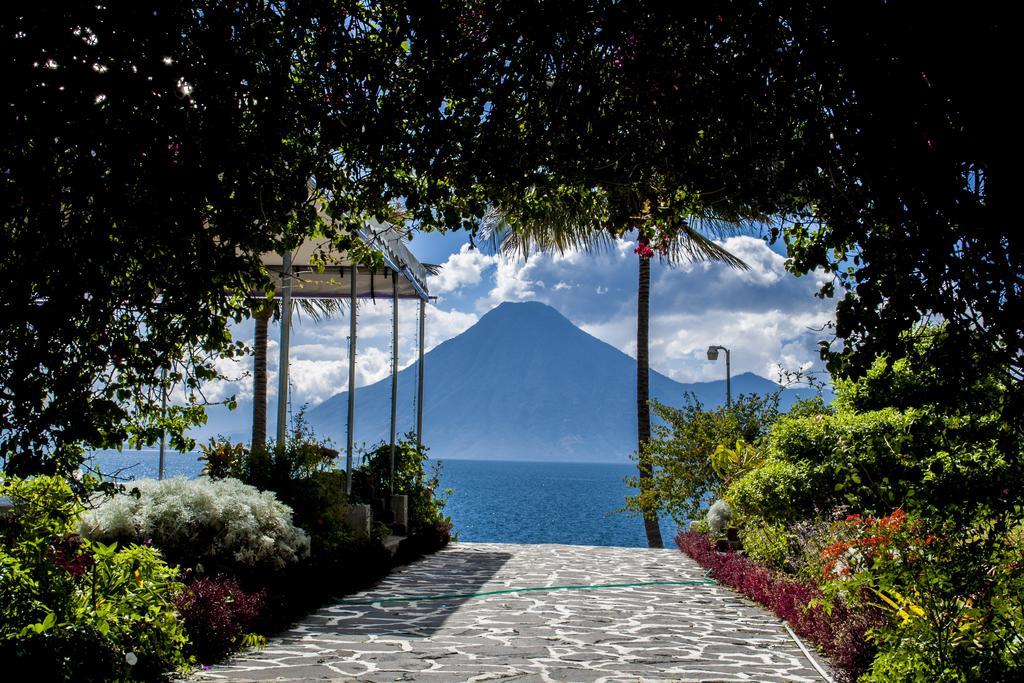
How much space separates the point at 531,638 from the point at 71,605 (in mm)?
4401

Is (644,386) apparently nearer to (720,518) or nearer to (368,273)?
(720,518)

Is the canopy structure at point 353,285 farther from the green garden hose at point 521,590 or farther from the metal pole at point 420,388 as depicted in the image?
the green garden hose at point 521,590

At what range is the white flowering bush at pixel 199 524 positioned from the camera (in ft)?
27.0

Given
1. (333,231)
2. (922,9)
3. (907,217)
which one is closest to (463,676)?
(333,231)

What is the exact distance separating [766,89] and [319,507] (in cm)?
881

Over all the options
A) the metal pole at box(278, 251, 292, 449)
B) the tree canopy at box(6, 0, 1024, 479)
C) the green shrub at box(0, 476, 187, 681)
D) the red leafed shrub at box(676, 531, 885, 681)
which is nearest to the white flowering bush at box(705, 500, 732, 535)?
the red leafed shrub at box(676, 531, 885, 681)

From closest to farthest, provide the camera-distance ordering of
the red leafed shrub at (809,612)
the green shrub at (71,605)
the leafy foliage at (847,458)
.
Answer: the green shrub at (71,605) → the red leafed shrub at (809,612) → the leafy foliage at (847,458)

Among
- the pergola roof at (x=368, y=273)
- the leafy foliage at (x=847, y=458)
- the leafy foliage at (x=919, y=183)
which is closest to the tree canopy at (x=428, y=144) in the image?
the leafy foliage at (x=919, y=183)

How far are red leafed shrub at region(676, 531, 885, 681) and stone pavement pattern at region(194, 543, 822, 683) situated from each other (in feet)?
0.70

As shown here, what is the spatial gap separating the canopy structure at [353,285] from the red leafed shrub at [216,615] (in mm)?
4088

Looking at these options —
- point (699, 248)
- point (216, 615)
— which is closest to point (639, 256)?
point (699, 248)

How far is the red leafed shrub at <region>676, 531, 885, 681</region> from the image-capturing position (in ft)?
22.3

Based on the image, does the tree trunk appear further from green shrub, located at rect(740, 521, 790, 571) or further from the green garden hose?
green shrub, located at rect(740, 521, 790, 571)

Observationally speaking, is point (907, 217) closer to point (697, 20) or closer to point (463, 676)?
point (697, 20)
